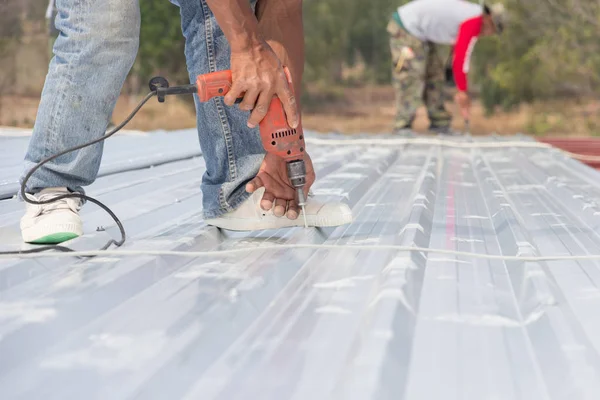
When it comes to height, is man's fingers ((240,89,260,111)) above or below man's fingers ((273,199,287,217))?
above

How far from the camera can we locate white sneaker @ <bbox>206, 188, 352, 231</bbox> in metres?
1.77

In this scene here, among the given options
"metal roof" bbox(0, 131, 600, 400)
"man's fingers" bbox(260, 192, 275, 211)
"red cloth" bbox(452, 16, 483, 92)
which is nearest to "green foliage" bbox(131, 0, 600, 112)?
"red cloth" bbox(452, 16, 483, 92)

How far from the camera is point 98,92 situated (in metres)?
1.71

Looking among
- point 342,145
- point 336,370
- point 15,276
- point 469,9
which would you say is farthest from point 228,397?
point 469,9

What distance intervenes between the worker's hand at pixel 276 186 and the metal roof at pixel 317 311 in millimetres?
76

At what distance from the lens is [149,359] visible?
0.95 m

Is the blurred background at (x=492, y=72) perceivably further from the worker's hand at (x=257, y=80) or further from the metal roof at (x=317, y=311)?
the worker's hand at (x=257, y=80)

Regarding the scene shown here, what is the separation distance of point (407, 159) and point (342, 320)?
2.52 meters

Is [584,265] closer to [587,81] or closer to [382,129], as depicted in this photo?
[382,129]

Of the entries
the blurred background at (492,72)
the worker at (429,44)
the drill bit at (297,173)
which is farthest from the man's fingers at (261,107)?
the blurred background at (492,72)

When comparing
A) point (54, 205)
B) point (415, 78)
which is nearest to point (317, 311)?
point (54, 205)

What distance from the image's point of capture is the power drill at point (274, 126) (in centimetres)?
153

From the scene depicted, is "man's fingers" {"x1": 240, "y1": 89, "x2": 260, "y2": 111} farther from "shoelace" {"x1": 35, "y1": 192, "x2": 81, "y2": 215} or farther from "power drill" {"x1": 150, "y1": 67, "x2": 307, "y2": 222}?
"shoelace" {"x1": 35, "y1": 192, "x2": 81, "y2": 215}

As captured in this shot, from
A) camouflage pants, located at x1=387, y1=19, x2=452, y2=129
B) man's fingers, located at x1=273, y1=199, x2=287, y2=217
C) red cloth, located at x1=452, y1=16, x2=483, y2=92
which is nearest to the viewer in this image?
man's fingers, located at x1=273, y1=199, x2=287, y2=217
